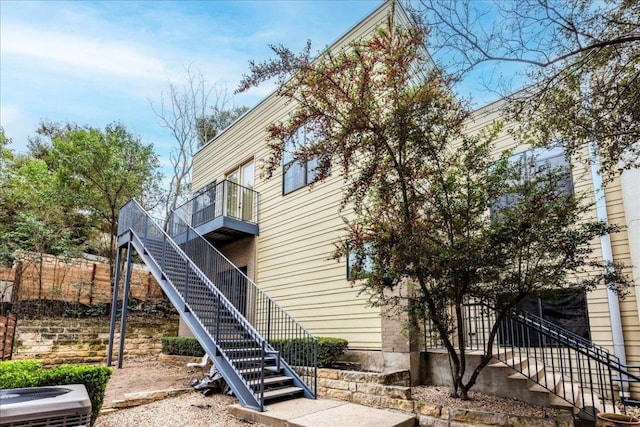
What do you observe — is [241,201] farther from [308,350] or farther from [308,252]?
[308,350]

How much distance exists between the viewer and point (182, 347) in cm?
1136

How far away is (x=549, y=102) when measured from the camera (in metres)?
5.07

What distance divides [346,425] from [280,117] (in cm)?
881

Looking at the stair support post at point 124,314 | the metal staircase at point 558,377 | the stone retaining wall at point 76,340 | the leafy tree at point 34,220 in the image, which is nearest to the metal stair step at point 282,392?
the metal staircase at point 558,377

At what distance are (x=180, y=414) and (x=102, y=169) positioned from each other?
37.7 feet

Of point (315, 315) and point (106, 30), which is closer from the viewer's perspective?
point (315, 315)

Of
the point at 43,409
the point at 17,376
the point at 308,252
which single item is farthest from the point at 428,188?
the point at 17,376

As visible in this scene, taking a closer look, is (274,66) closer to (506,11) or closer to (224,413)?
(506,11)

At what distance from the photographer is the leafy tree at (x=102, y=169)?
1406 centimetres

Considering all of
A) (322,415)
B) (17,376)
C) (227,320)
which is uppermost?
(227,320)

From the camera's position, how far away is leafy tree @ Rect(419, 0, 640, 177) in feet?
13.9

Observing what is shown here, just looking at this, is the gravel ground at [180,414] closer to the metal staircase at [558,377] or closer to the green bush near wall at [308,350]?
the green bush near wall at [308,350]

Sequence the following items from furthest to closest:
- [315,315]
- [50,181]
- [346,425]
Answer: [50,181], [315,315], [346,425]

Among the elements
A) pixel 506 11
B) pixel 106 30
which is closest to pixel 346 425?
pixel 506 11
